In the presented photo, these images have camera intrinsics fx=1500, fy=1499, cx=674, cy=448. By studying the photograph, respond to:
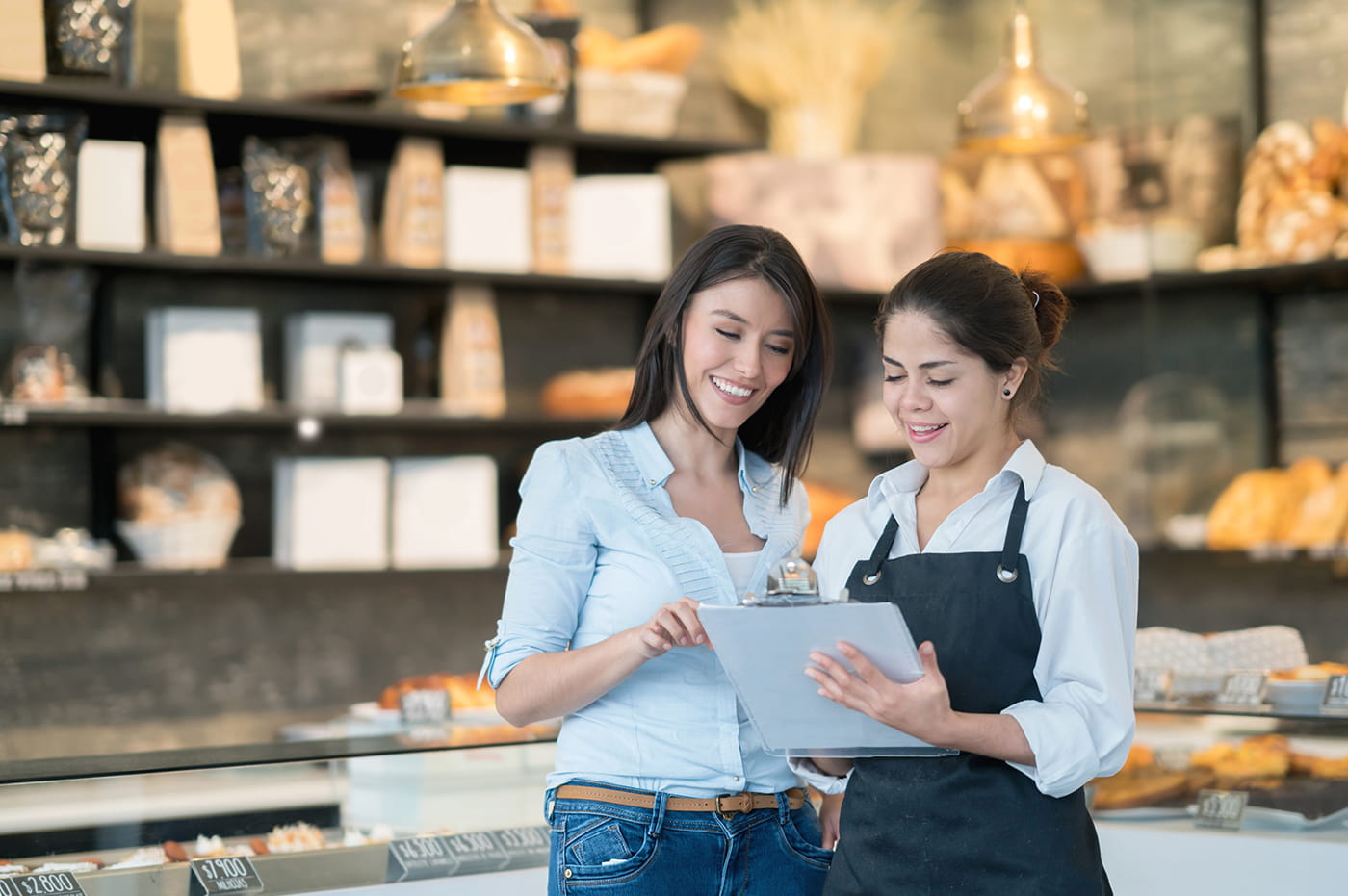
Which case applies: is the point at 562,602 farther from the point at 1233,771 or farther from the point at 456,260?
the point at 456,260

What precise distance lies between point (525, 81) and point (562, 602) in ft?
4.87

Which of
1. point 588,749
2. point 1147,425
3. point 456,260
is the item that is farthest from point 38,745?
point 1147,425

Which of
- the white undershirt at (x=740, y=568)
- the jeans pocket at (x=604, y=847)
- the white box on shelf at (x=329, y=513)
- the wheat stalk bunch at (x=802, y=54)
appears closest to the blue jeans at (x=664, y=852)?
the jeans pocket at (x=604, y=847)

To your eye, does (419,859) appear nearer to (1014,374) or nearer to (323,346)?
(1014,374)

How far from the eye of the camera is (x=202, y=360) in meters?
3.71

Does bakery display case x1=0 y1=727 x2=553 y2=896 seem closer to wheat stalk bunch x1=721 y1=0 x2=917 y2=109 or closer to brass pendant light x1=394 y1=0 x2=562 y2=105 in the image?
brass pendant light x1=394 y1=0 x2=562 y2=105

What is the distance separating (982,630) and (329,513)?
261cm

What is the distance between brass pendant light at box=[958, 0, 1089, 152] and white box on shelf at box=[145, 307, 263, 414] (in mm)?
1832

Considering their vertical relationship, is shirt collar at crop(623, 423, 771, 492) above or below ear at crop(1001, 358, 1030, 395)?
below

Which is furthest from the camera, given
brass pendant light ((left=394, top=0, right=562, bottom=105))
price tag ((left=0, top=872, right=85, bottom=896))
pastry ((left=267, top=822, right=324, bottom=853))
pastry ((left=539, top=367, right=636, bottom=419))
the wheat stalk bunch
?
the wheat stalk bunch

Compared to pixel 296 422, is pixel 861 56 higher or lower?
higher

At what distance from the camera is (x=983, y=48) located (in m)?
5.17

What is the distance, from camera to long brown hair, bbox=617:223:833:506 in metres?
1.76

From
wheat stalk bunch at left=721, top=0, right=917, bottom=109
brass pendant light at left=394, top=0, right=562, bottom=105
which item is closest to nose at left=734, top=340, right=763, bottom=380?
brass pendant light at left=394, top=0, right=562, bottom=105
